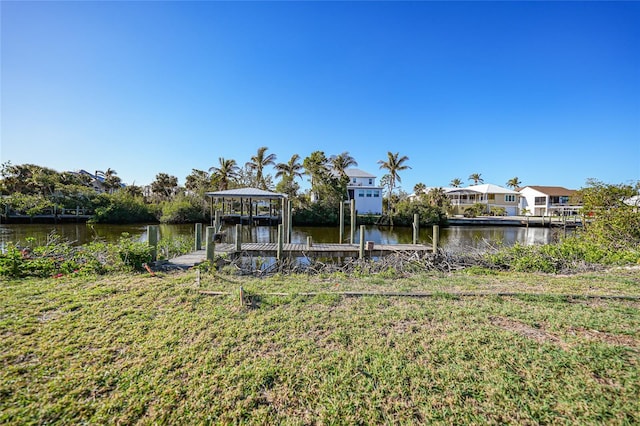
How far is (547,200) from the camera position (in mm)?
43375

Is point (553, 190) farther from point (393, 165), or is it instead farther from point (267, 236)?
point (267, 236)

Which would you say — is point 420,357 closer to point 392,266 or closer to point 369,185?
point 392,266

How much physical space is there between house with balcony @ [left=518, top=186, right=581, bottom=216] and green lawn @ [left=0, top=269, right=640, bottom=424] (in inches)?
1925

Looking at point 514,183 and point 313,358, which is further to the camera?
point 514,183

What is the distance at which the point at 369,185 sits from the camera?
40.3 metres

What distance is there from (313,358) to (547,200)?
54.4m

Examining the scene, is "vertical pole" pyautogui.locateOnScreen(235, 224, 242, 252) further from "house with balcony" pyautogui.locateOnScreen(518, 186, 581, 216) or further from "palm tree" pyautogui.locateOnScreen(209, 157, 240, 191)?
"house with balcony" pyautogui.locateOnScreen(518, 186, 581, 216)

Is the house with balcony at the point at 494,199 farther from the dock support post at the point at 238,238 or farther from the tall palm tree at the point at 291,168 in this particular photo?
the dock support post at the point at 238,238

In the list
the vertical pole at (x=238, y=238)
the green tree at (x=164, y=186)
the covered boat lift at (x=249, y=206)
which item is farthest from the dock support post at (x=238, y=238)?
the green tree at (x=164, y=186)

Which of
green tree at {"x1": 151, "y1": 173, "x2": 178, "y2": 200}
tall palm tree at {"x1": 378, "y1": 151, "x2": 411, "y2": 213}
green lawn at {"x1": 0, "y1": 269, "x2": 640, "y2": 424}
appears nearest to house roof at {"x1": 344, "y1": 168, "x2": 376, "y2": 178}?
tall palm tree at {"x1": 378, "y1": 151, "x2": 411, "y2": 213}

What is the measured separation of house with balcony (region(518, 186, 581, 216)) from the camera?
42.4 m

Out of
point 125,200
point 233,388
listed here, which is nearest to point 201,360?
point 233,388

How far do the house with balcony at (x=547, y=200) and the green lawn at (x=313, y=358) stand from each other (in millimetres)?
48908

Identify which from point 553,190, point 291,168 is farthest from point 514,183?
point 291,168
